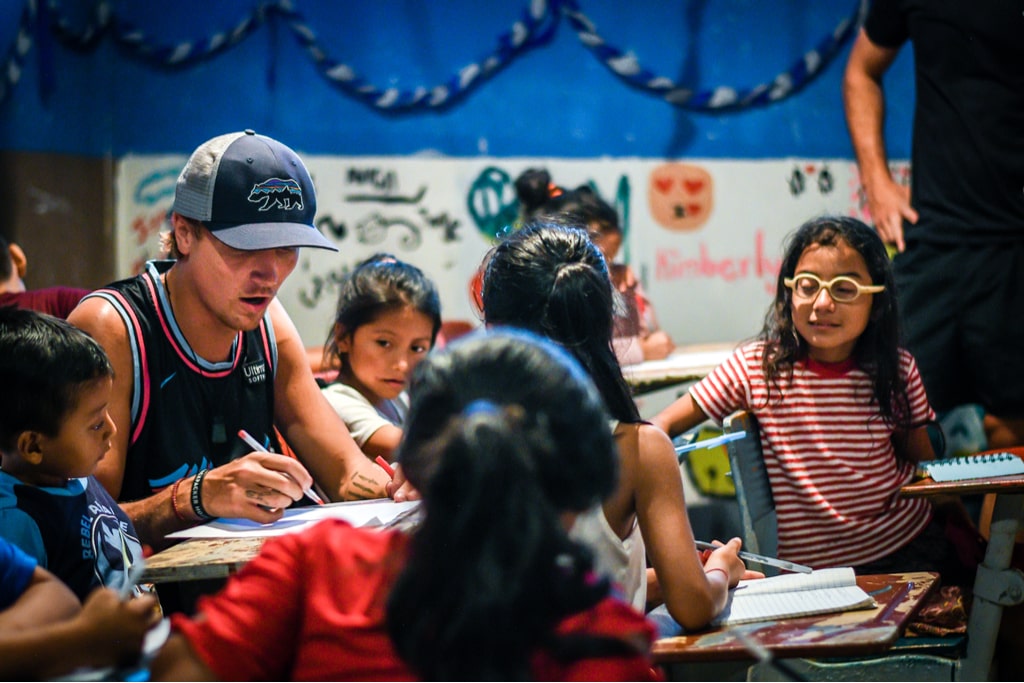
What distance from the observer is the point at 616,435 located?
1.87 meters

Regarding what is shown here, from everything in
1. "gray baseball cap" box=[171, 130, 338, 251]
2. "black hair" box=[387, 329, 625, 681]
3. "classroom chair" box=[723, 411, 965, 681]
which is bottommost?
"classroom chair" box=[723, 411, 965, 681]

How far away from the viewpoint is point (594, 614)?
1188 mm

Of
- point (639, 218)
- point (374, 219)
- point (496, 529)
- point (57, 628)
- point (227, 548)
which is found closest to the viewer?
point (496, 529)

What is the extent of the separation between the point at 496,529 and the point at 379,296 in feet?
6.98

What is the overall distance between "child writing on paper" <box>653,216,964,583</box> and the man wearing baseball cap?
1.09 m

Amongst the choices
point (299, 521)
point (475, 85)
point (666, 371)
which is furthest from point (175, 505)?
point (475, 85)

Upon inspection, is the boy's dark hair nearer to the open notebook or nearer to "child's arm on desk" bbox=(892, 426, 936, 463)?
the open notebook

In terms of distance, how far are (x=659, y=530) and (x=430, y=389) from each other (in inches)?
28.9

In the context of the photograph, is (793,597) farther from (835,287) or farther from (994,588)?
(835,287)

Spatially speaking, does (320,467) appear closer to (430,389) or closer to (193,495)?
(193,495)

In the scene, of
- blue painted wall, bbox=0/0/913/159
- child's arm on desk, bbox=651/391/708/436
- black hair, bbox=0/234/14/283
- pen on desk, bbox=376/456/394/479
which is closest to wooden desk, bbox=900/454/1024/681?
child's arm on desk, bbox=651/391/708/436

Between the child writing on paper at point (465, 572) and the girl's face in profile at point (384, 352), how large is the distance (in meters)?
1.92

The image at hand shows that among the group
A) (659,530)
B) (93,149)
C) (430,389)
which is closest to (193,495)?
(659,530)

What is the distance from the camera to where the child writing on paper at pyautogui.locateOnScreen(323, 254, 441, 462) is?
125 inches
